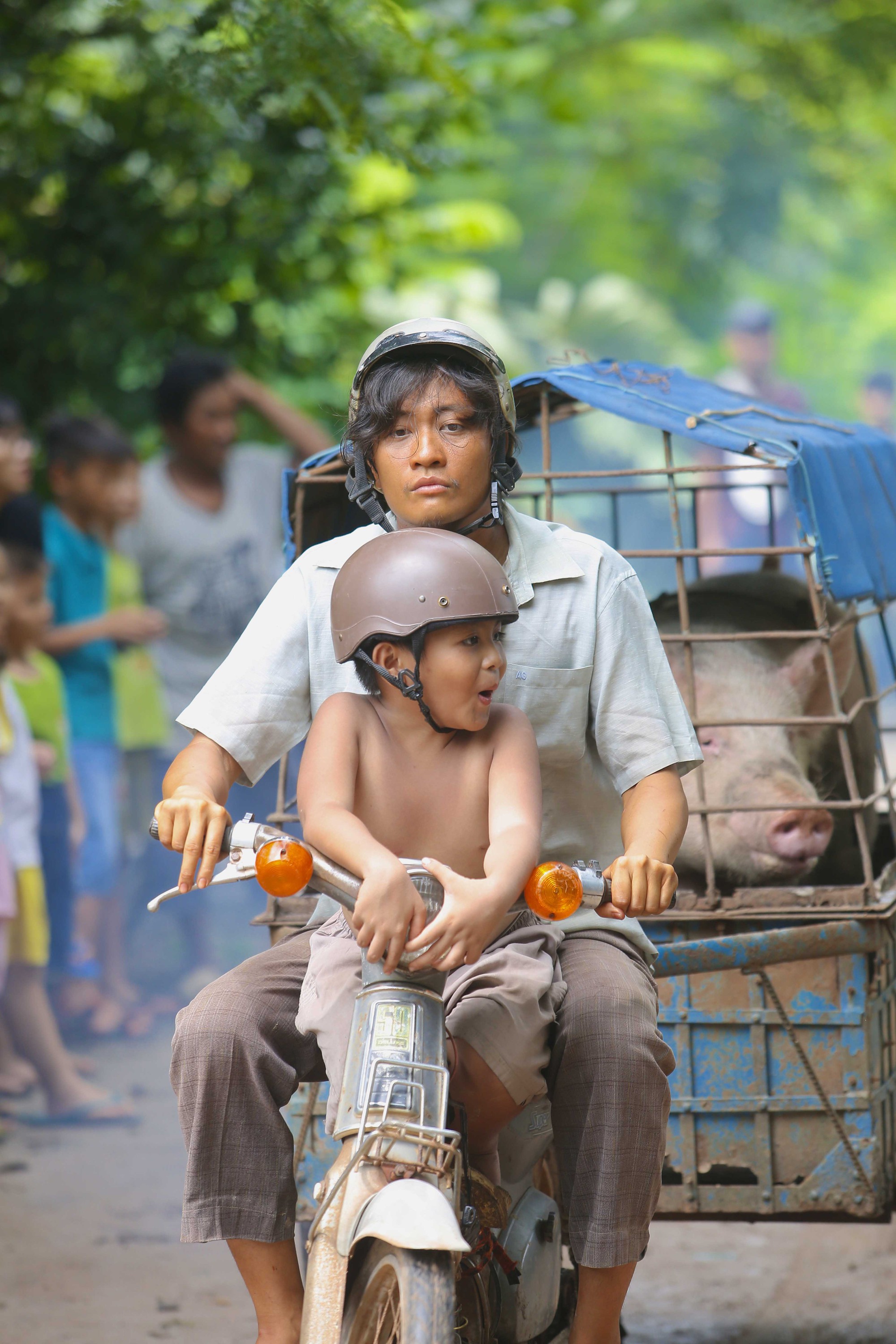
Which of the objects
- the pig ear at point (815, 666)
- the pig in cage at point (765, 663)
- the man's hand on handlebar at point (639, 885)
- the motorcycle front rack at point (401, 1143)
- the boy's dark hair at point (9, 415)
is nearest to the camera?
the motorcycle front rack at point (401, 1143)

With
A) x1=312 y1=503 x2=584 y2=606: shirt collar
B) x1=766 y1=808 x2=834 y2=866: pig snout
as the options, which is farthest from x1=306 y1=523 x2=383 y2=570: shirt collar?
x1=766 y1=808 x2=834 y2=866: pig snout

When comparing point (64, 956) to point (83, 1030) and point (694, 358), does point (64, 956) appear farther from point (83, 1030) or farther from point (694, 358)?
point (694, 358)

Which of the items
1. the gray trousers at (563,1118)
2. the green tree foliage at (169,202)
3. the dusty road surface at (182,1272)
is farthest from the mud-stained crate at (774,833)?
the green tree foliage at (169,202)

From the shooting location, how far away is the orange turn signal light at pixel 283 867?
192cm

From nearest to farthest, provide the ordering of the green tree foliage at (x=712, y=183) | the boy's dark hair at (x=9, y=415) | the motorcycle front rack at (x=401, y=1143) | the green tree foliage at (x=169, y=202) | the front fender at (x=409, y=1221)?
the front fender at (x=409, y=1221) < the motorcycle front rack at (x=401, y=1143) < the green tree foliage at (x=169, y=202) < the boy's dark hair at (x=9, y=415) < the green tree foliage at (x=712, y=183)

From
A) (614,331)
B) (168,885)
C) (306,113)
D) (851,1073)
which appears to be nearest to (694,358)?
(614,331)

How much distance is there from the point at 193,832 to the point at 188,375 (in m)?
4.24

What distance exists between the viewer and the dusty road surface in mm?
3518

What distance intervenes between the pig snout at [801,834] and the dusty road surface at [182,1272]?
1086mm

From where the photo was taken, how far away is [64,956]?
20.0ft

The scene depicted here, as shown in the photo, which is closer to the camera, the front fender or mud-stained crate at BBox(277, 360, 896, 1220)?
the front fender

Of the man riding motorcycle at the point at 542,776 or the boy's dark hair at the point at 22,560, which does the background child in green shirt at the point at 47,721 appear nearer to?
the boy's dark hair at the point at 22,560

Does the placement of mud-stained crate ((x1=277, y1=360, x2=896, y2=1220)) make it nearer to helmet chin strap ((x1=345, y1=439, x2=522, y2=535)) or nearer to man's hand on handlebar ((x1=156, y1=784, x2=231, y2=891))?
helmet chin strap ((x1=345, y1=439, x2=522, y2=535))

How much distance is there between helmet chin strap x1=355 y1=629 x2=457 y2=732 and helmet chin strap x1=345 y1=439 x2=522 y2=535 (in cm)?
44
